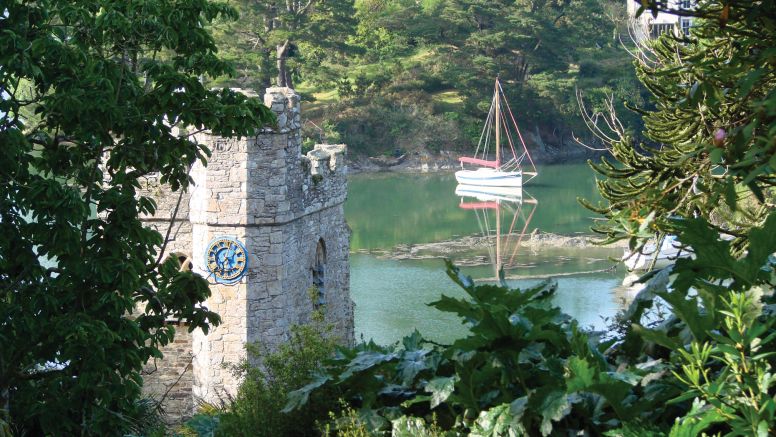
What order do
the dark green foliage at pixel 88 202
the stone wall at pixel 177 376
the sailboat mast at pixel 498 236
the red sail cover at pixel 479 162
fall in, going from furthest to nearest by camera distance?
the red sail cover at pixel 479 162 < the sailboat mast at pixel 498 236 < the stone wall at pixel 177 376 < the dark green foliage at pixel 88 202

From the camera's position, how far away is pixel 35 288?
20.1ft

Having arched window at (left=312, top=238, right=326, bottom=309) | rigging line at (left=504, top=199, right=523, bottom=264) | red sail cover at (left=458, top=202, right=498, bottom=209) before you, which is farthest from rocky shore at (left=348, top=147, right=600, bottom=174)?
arched window at (left=312, top=238, right=326, bottom=309)

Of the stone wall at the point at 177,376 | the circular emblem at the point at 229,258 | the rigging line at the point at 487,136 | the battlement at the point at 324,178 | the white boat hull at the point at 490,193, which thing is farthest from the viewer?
the rigging line at the point at 487,136

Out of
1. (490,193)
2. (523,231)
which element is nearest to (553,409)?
(523,231)

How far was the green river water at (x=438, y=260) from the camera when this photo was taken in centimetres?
1888

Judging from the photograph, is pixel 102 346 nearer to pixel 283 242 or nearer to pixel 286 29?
pixel 283 242

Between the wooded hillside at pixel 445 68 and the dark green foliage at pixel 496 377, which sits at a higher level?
the wooded hillside at pixel 445 68

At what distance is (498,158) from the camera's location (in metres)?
39.3

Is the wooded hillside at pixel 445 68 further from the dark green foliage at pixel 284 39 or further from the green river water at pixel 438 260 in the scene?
the green river water at pixel 438 260

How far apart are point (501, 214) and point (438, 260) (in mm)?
7708

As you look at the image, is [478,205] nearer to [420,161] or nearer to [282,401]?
[420,161]

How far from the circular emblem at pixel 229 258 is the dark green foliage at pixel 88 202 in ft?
15.0

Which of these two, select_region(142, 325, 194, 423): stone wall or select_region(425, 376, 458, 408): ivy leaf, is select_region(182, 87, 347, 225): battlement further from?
select_region(425, 376, 458, 408): ivy leaf

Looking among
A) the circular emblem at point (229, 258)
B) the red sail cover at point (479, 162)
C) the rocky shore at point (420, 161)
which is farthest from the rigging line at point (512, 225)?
the circular emblem at point (229, 258)
